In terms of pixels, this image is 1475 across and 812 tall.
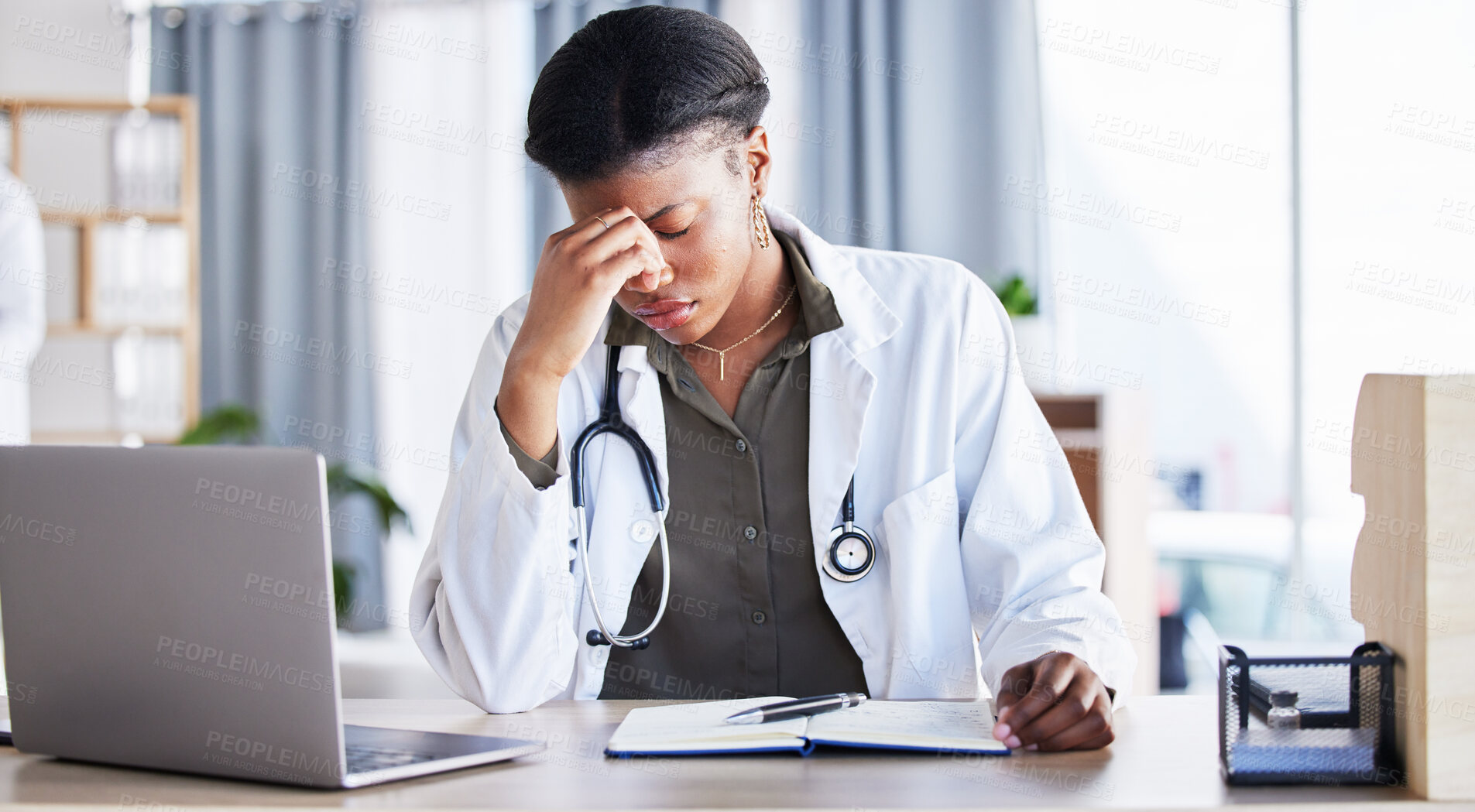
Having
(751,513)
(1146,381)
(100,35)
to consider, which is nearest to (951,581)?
(751,513)

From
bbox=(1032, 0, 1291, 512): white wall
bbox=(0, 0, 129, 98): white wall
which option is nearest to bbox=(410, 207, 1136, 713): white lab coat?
bbox=(1032, 0, 1291, 512): white wall

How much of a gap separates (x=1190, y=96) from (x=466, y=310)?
104 inches

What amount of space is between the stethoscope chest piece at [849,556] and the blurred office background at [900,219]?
1.70 m

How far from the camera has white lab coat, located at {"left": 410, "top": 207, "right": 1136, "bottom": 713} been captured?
4.19 ft

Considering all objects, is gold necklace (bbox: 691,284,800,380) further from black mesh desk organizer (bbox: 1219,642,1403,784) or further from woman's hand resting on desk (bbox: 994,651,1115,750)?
black mesh desk organizer (bbox: 1219,642,1403,784)

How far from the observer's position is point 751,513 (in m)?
1.47

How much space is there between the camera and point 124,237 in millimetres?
4215

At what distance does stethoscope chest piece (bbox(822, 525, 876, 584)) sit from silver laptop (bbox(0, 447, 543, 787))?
0.53 m

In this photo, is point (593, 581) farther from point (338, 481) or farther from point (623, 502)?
point (338, 481)

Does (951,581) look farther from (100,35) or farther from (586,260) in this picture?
(100,35)

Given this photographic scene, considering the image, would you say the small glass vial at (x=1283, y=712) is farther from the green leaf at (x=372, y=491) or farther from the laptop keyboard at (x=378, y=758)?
the green leaf at (x=372, y=491)

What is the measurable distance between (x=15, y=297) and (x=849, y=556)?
8.55 ft

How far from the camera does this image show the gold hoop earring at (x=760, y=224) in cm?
151

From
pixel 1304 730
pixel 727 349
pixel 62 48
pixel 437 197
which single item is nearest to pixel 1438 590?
pixel 1304 730
